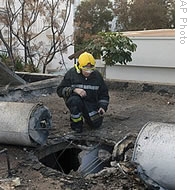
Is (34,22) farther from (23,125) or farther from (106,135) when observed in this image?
(23,125)

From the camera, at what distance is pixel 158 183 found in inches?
138

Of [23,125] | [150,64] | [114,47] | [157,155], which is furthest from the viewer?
[150,64]

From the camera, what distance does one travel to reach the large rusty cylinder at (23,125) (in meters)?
4.56

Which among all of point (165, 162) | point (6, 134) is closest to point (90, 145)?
point (6, 134)

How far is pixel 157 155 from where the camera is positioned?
345cm

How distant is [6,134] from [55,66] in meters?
9.92

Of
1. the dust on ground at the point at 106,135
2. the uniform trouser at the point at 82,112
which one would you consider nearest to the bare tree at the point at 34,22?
the dust on ground at the point at 106,135

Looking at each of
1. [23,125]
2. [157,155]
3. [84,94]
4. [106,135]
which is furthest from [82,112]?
[157,155]

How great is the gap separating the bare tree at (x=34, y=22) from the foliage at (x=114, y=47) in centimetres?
357

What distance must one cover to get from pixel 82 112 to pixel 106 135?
48cm

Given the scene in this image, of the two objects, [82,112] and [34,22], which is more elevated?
[34,22]

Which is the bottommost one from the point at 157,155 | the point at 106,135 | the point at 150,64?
the point at 106,135

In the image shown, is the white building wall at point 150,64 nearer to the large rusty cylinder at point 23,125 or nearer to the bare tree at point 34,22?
the bare tree at point 34,22
